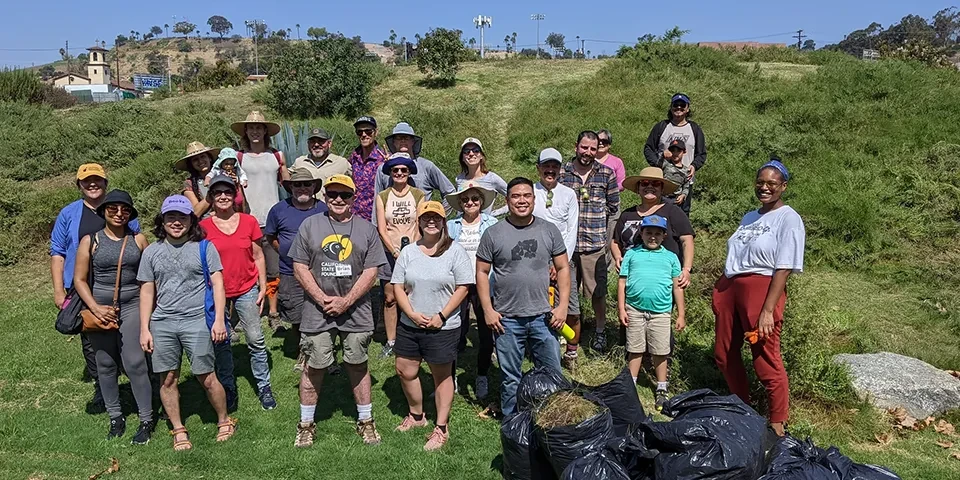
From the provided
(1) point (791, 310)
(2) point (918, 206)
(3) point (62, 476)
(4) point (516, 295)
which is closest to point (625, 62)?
(2) point (918, 206)

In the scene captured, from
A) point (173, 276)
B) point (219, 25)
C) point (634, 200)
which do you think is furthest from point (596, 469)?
point (219, 25)

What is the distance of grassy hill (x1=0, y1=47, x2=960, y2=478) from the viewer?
13.8 feet

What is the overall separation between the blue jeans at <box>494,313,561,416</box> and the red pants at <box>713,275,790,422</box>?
1.14m

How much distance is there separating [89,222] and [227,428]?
5.57 feet

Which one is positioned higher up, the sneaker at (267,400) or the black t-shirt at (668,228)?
the black t-shirt at (668,228)

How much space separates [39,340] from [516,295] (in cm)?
521

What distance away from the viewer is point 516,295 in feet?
13.0

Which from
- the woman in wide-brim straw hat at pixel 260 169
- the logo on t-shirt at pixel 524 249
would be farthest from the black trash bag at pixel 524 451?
the woman in wide-brim straw hat at pixel 260 169

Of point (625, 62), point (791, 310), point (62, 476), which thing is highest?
point (625, 62)

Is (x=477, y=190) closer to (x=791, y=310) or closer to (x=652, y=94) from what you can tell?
(x=791, y=310)

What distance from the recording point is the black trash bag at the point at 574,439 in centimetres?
316

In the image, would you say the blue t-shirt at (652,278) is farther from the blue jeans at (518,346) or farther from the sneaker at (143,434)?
the sneaker at (143,434)

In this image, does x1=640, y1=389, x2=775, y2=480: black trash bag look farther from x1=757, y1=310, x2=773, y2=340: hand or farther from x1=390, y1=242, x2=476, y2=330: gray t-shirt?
x1=390, y1=242, x2=476, y2=330: gray t-shirt

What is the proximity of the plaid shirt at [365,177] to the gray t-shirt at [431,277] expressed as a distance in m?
1.89
